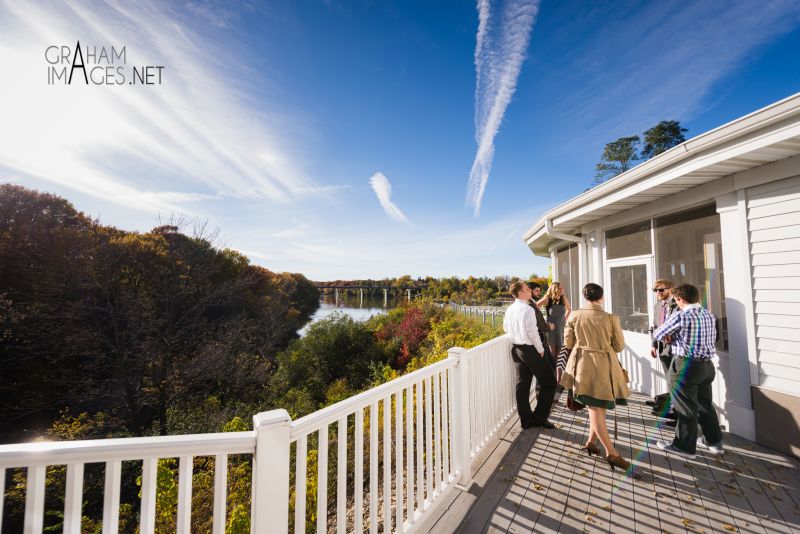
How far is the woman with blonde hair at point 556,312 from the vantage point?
466 centimetres

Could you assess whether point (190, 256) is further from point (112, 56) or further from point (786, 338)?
point (786, 338)

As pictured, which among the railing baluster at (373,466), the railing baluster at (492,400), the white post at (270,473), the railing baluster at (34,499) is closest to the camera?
the railing baluster at (34,499)

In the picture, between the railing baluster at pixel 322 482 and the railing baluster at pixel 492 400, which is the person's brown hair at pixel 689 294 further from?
the railing baluster at pixel 322 482

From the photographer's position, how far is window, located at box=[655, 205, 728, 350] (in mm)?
3977

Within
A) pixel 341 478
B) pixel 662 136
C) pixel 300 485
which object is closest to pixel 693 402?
pixel 341 478

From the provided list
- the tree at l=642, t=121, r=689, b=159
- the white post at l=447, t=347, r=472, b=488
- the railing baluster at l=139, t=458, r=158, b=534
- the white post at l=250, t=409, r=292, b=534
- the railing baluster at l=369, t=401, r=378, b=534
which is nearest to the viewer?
the railing baluster at l=139, t=458, r=158, b=534

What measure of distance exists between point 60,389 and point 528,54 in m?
18.9

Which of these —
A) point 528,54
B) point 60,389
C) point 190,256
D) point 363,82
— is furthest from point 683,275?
point 60,389

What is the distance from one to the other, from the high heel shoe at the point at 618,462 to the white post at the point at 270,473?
10.1 ft

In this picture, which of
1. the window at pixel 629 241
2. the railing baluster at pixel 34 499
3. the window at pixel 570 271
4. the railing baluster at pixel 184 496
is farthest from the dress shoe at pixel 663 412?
the railing baluster at pixel 34 499

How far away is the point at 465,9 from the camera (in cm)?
725

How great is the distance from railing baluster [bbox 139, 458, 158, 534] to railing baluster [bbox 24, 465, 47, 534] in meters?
0.25

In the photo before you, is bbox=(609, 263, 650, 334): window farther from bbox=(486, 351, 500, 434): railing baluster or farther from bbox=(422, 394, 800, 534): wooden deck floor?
bbox=(486, 351, 500, 434): railing baluster

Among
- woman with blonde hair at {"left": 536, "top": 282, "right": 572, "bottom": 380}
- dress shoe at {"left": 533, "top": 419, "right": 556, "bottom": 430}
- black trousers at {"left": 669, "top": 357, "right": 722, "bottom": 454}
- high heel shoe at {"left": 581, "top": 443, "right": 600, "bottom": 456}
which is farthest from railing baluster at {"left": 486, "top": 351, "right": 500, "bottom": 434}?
black trousers at {"left": 669, "top": 357, "right": 722, "bottom": 454}
